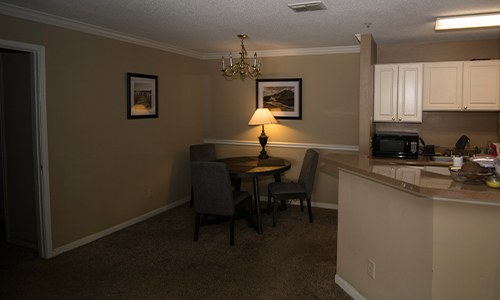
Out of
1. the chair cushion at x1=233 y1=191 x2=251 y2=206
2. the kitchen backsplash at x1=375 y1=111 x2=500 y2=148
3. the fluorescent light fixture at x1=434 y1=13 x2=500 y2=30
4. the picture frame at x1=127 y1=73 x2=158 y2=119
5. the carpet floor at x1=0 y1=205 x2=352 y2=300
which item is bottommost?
the carpet floor at x1=0 y1=205 x2=352 y2=300

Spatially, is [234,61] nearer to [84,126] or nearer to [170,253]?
[84,126]

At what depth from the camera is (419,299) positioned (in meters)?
2.29

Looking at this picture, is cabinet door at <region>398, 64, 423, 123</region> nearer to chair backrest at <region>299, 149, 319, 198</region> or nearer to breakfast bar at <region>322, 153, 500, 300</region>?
chair backrest at <region>299, 149, 319, 198</region>

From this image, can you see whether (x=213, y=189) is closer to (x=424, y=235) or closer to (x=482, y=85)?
(x=424, y=235)

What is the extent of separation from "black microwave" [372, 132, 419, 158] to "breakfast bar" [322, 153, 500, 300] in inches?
79.6

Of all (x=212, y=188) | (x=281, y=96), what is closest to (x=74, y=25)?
(x=212, y=188)

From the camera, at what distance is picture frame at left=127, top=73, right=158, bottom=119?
15.2 feet

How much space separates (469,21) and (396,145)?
1607mm

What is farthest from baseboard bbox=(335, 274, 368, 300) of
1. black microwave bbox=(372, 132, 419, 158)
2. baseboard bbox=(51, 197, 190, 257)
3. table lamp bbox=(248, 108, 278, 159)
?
baseboard bbox=(51, 197, 190, 257)

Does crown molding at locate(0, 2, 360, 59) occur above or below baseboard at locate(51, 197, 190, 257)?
above

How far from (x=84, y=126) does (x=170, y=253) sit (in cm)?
162

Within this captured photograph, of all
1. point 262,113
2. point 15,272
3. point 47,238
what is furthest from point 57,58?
point 262,113

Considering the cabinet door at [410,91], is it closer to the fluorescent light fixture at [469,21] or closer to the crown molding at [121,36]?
the crown molding at [121,36]

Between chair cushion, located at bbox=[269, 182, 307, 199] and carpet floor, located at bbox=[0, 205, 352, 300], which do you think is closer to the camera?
carpet floor, located at bbox=[0, 205, 352, 300]
